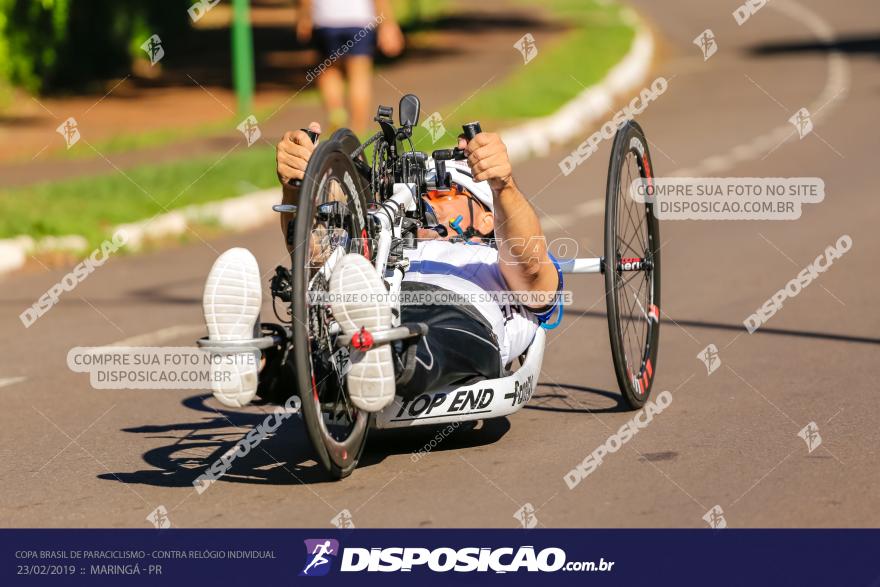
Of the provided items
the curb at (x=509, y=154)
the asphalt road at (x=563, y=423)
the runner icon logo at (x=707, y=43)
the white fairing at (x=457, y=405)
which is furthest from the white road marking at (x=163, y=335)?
the runner icon logo at (x=707, y=43)

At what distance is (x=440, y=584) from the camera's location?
4.36 m

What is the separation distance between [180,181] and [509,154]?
11.3 ft

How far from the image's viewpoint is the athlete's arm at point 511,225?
17.2 feet

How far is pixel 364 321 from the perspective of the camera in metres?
4.84

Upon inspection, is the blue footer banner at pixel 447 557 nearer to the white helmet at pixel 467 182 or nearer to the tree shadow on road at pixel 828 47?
the white helmet at pixel 467 182

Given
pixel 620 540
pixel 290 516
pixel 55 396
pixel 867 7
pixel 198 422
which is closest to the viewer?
pixel 620 540

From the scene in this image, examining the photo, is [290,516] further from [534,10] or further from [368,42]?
[534,10]

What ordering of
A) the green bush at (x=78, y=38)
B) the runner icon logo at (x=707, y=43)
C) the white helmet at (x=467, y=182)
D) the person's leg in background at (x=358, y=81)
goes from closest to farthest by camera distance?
1. the white helmet at (x=467, y=182)
2. the person's leg in background at (x=358, y=81)
3. the green bush at (x=78, y=38)
4. the runner icon logo at (x=707, y=43)

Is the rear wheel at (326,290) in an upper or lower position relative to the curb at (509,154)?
lower

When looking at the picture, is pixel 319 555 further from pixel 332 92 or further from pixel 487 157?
pixel 332 92

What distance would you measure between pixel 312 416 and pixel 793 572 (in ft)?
5.02

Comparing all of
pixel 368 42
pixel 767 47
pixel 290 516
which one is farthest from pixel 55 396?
pixel 767 47

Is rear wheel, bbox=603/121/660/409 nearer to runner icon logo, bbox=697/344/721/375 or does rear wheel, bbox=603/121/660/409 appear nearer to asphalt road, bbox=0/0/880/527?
asphalt road, bbox=0/0/880/527

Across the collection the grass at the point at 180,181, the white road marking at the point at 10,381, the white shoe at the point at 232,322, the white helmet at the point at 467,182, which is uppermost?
the grass at the point at 180,181
